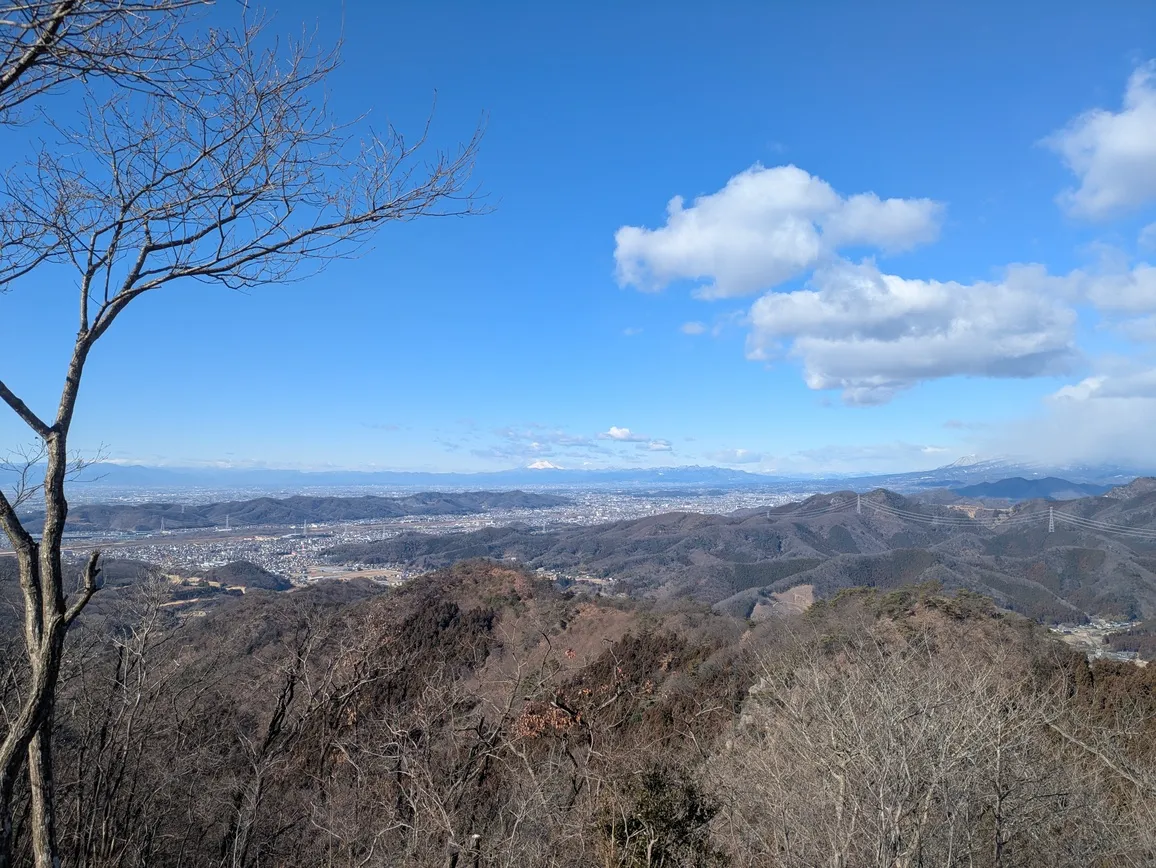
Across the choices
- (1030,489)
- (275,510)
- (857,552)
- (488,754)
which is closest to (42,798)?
(488,754)

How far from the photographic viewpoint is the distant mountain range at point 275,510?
249 ft

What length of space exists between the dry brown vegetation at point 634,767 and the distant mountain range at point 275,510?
46.2 meters

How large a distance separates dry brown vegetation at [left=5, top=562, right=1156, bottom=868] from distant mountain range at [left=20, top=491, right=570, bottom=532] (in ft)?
151

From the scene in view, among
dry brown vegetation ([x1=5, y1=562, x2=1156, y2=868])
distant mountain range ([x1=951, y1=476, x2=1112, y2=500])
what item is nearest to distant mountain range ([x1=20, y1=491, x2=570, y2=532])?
dry brown vegetation ([x1=5, y1=562, x2=1156, y2=868])

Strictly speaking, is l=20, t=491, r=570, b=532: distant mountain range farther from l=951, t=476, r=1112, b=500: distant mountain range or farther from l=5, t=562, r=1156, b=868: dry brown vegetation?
l=951, t=476, r=1112, b=500: distant mountain range

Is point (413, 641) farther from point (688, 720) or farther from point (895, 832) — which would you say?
point (895, 832)

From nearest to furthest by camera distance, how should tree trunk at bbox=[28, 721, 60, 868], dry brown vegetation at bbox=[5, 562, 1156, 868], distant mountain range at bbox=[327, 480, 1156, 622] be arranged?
tree trunk at bbox=[28, 721, 60, 868] < dry brown vegetation at bbox=[5, 562, 1156, 868] < distant mountain range at bbox=[327, 480, 1156, 622]

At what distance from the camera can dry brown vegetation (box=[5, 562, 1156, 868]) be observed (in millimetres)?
6746

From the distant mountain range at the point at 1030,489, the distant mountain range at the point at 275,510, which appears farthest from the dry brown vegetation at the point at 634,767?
the distant mountain range at the point at 1030,489

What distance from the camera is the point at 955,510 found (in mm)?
104625

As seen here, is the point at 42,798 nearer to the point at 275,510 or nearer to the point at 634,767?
the point at 634,767

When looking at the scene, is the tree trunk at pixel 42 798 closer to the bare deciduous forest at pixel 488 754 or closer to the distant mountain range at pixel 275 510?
the bare deciduous forest at pixel 488 754

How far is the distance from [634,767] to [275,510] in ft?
366

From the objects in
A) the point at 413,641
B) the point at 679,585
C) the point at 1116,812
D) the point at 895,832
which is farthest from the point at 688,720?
the point at 679,585
